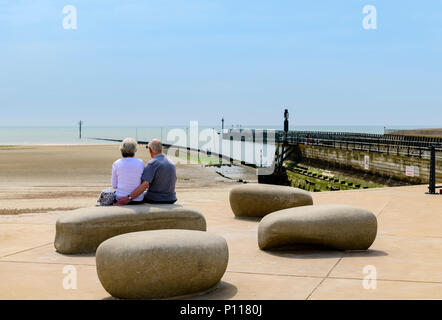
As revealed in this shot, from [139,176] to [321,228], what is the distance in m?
2.94

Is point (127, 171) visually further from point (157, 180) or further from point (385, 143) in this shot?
point (385, 143)

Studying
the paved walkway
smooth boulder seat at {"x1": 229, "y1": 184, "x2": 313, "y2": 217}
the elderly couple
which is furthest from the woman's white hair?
smooth boulder seat at {"x1": 229, "y1": 184, "x2": 313, "y2": 217}

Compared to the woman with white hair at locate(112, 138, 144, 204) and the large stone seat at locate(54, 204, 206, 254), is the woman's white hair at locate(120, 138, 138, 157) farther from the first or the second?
the large stone seat at locate(54, 204, 206, 254)

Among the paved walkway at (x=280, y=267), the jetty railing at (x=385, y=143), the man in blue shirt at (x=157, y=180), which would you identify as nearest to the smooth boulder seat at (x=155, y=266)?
the paved walkway at (x=280, y=267)

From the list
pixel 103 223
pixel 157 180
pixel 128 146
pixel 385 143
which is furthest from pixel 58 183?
pixel 385 143

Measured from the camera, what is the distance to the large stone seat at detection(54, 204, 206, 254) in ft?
25.9

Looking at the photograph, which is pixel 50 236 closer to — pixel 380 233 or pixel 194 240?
pixel 194 240

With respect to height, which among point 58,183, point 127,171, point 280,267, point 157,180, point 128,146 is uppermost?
point 128,146

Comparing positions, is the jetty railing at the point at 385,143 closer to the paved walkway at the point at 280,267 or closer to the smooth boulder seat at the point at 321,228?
the paved walkway at the point at 280,267

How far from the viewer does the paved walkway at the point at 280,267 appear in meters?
5.76

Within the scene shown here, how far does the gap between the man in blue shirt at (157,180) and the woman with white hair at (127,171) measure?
0.09 metres

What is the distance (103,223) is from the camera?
7.96m

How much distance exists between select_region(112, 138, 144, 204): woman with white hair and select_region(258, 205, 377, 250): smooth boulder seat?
7.00 feet
